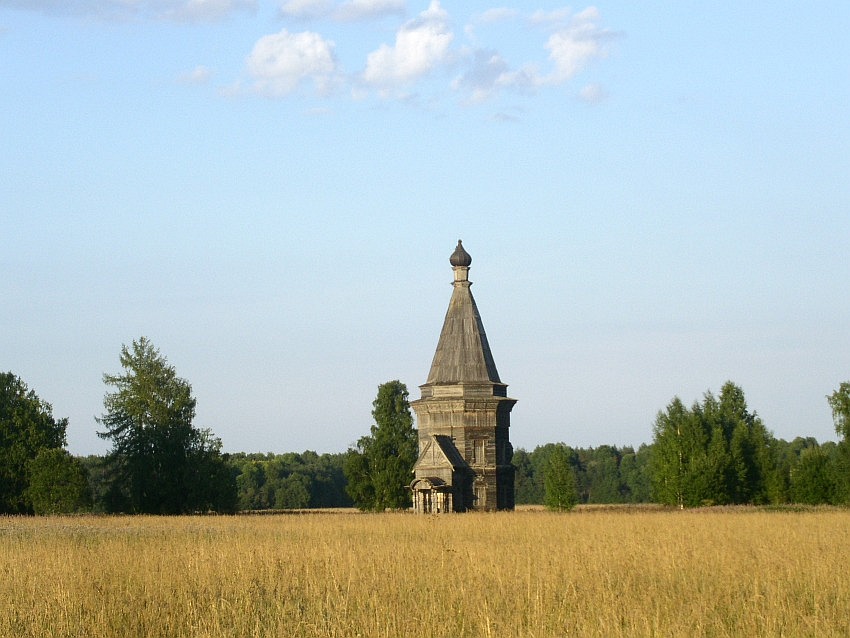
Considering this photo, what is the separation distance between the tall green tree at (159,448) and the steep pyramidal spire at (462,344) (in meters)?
11.0

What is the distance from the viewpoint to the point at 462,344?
52.2 metres

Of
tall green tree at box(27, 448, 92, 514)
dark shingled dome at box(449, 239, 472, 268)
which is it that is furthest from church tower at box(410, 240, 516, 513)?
tall green tree at box(27, 448, 92, 514)

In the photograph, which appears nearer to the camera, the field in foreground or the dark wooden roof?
the field in foreground

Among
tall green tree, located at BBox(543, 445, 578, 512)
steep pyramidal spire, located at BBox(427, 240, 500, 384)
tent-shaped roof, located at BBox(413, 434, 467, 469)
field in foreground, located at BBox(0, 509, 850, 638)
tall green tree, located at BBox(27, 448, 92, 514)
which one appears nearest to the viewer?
field in foreground, located at BBox(0, 509, 850, 638)

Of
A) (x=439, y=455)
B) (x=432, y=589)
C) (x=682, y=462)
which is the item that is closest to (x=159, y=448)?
(x=439, y=455)

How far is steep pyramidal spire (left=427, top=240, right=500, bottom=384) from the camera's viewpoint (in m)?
51.5

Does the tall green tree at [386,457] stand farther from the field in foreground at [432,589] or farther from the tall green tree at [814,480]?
the field in foreground at [432,589]

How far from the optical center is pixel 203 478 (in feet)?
154

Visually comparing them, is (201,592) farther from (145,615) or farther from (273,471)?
(273,471)

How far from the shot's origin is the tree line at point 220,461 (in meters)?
46.7

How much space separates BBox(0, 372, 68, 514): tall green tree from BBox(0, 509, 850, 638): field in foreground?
30222 mm

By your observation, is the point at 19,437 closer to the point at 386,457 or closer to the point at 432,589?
the point at 386,457

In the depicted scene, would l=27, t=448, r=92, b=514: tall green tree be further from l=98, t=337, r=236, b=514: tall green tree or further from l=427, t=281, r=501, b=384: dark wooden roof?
l=427, t=281, r=501, b=384: dark wooden roof

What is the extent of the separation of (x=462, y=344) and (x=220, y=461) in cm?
1236
